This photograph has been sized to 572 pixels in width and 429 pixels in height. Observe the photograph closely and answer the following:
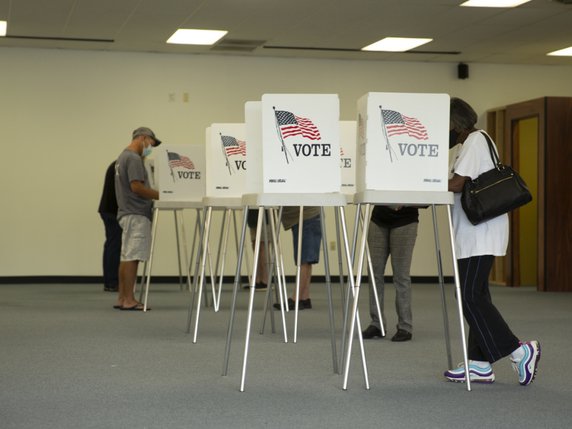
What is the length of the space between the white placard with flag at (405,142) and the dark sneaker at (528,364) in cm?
88

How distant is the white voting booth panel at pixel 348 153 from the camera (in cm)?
698

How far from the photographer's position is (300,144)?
4.47 m

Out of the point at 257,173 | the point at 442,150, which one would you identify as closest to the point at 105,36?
the point at 257,173

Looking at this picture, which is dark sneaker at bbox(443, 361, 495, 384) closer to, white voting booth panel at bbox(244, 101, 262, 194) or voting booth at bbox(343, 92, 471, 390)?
voting booth at bbox(343, 92, 471, 390)

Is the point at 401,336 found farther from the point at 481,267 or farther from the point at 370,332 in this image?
the point at 481,267

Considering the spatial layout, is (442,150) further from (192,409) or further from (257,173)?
(192,409)

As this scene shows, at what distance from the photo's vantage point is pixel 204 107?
1193cm

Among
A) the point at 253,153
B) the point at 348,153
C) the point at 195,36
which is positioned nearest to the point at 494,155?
the point at 253,153

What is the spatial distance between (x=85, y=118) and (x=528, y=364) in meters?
8.14

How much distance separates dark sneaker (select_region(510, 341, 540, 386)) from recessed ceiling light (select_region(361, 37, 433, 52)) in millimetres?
6630

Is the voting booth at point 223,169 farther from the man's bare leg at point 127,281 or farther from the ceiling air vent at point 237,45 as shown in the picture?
the ceiling air vent at point 237,45

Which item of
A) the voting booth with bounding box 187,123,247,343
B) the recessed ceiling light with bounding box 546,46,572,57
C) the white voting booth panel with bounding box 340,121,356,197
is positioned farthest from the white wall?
the voting booth with bounding box 187,123,247,343

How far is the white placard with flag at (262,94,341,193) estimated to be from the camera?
14.5ft

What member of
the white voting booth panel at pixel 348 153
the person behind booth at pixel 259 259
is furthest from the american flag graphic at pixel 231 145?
the person behind booth at pixel 259 259
